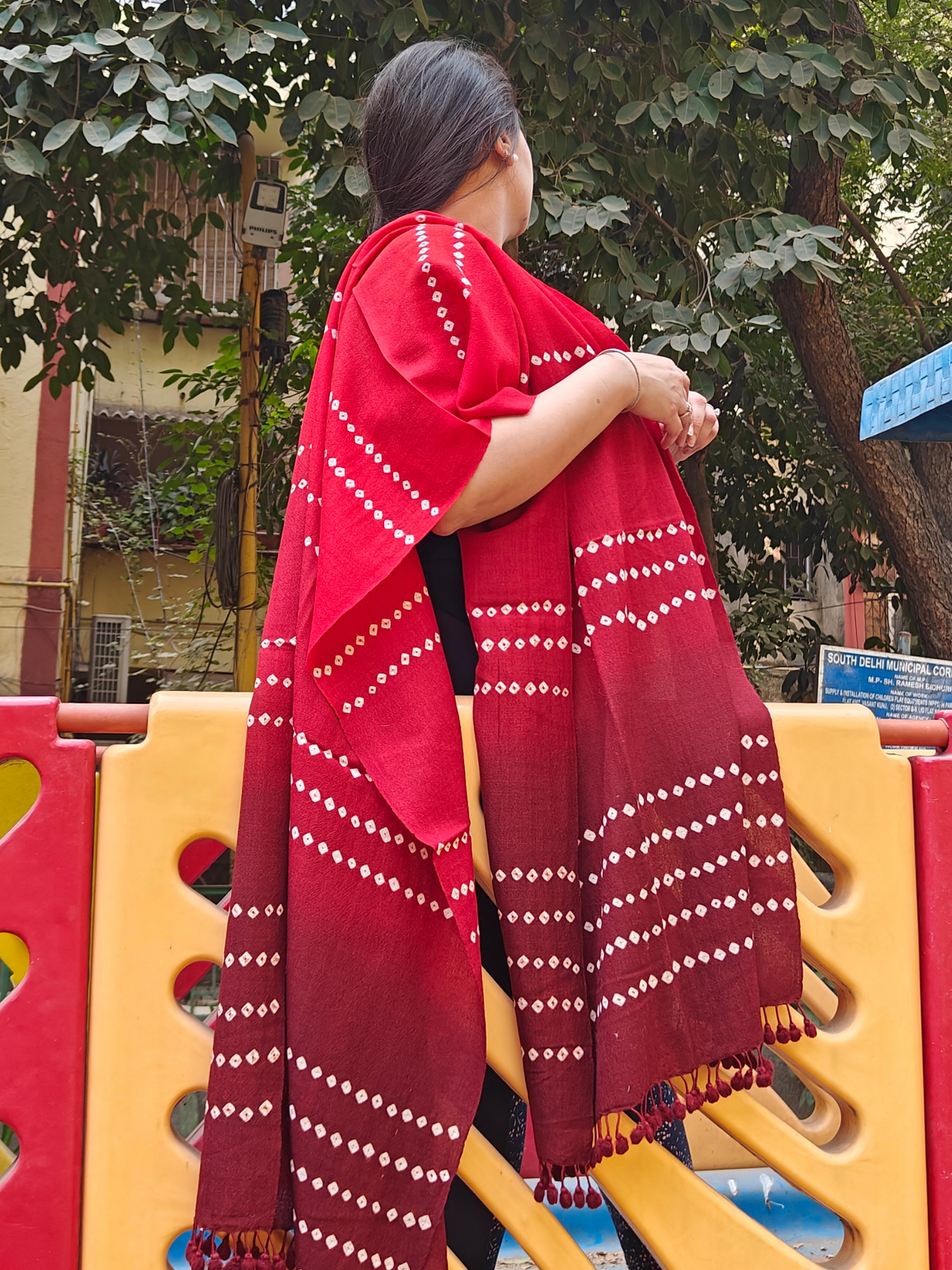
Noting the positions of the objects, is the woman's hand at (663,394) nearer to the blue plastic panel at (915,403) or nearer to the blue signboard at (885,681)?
the blue plastic panel at (915,403)

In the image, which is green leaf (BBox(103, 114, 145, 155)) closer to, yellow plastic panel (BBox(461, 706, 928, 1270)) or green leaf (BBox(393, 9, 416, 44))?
green leaf (BBox(393, 9, 416, 44))

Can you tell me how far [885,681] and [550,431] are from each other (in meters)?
2.41

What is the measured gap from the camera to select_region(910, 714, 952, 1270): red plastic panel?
1.32 metres

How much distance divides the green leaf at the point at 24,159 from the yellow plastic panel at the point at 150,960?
8.37 ft

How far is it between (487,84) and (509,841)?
0.98 metres

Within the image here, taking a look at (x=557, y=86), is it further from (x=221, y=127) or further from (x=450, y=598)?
(x=450, y=598)

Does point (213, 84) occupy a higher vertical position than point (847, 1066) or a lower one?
higher

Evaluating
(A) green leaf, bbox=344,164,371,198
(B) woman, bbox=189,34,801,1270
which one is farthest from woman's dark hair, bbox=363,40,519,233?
(A) green leaf, bbox=344,164,371,198

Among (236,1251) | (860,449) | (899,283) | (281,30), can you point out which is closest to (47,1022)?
(236,1251)

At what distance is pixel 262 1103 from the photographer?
105 centimetres

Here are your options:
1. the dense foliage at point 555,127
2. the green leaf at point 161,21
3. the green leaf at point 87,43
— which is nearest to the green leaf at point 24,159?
the dense foliage at point 555,127

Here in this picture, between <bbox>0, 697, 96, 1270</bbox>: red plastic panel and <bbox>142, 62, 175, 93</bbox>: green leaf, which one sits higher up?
<bbox>142, 62, 175, 93</bbox>: green leaf

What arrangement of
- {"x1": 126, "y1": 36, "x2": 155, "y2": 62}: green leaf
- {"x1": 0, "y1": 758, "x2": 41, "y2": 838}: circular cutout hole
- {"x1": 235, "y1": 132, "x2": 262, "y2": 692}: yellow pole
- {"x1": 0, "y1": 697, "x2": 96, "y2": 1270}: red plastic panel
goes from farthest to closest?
{"x1": 235, "y1": 132, "x2": 262, "y2": 692}: yellow pole → {"x1": 126, "y1": 36, "x2": 155, "y2": 62}: green leaf → {"x1": 0, "y1": 758, "x2": 41, "y2": 838}: circular cutout hole → {"x1": 0, "y1": 697, "x2": 96, "y2": 1270}: red plastic panel

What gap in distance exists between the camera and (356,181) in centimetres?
326
